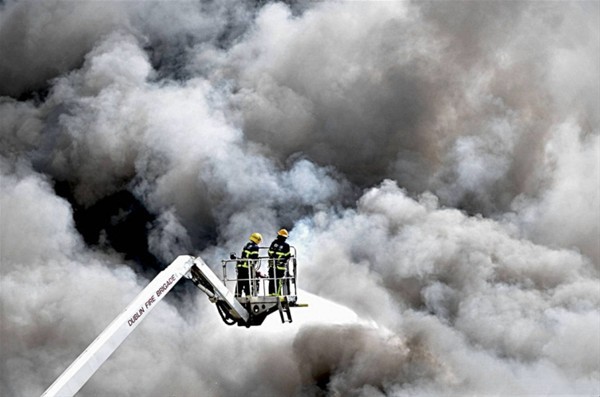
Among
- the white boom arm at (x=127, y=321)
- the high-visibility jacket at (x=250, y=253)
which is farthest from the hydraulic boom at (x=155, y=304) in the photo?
the high-visibility jacket at (x=250, y=253)

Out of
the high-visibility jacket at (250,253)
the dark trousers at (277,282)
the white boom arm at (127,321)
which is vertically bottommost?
the white boom arm at (127,321)

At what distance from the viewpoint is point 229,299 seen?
23047mm

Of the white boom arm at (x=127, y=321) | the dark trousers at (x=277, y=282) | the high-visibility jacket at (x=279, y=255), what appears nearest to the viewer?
the white boom arm at (x=127, y=321)

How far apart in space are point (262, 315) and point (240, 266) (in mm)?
1352

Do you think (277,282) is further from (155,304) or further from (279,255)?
(155,304)

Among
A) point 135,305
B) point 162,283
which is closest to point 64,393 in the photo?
point 135,305

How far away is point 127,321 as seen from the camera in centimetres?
1816

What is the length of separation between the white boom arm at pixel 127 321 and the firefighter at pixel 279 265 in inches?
39.7

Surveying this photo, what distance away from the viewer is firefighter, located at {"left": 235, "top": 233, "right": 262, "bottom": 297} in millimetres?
23531

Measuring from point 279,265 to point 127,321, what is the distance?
633 cm

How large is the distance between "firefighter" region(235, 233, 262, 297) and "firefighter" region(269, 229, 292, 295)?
1.37 ft

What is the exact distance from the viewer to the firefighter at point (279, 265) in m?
23.6

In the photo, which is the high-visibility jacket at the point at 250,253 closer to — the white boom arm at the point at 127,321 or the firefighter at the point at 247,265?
the firefighter at the point at 247,265

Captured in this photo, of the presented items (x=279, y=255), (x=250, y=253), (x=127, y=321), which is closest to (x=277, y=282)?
(x=279, y=255)
